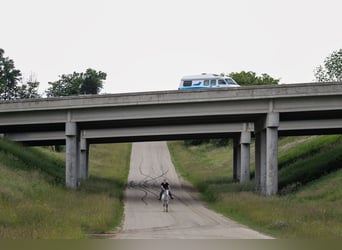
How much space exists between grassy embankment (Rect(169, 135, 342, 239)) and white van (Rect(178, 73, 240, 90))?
9.14 metres

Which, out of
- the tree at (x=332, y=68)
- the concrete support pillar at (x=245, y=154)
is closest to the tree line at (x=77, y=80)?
the tree at (x=332, y=68)

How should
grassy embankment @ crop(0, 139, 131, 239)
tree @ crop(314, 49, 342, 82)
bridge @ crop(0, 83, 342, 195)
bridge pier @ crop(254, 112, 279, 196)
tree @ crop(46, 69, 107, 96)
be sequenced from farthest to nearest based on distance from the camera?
tree @ crop(46, 69, 107, 96) → tree @ crop(314, 49, 342, 82) → bridge pier @ crop(254, 112, 279, 196) → bridge @ crop(0, 83, 342, 195) → grassy embankment @ crop(0, 139, 131, 239)

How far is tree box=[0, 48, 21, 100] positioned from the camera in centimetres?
13248

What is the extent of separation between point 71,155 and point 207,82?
15.1 m

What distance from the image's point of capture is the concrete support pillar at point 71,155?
47.8 metres

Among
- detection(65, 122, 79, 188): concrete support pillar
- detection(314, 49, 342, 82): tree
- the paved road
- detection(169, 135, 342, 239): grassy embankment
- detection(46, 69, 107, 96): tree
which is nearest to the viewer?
the paved road

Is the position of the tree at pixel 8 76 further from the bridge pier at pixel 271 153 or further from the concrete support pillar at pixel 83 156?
the bridge pier at pixel 271 153

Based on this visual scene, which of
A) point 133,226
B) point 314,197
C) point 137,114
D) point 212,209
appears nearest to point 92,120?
point 137,114

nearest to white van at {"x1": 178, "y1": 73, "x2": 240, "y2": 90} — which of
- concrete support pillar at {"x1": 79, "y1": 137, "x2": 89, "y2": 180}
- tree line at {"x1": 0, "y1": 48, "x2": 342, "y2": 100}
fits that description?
concrete support pillar at {"x1": 79, "y1": 137, "x2": 89, "y2": 180}

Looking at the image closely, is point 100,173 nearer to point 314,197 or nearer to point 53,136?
point 53,136

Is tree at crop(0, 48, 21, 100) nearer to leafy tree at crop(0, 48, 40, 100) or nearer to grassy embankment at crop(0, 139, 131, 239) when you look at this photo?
leafy tree at crop(0, 48, 40, 100)

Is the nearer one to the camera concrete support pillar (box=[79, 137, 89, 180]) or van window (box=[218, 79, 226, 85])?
van window (box=[218, 79, 226, 85])

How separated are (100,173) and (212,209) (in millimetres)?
40794

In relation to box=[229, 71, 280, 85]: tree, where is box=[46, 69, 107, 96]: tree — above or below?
above
